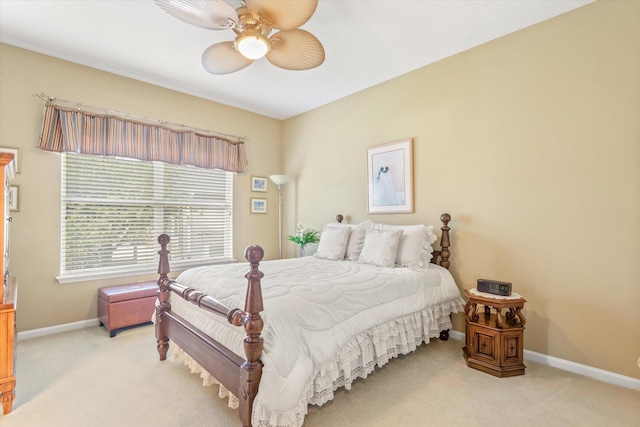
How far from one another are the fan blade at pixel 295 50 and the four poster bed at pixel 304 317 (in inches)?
62.4

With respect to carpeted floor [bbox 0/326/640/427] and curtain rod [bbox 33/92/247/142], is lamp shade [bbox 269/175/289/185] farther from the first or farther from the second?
carpeted floor [bbox 0/326/640/427]

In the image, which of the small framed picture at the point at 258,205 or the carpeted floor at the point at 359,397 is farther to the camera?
the small framed picture at the point at 258,205

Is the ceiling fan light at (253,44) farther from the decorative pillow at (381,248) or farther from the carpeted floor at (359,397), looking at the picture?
the carpeted floor at (359,397)

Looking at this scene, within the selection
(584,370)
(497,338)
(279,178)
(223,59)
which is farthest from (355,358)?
(279,178)

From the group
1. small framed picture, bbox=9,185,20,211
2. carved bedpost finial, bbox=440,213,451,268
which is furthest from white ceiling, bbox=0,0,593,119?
carved bedpost finial, bbox=440,213,451,268

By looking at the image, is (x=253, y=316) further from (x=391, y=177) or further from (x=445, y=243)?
(x=391, y=177)

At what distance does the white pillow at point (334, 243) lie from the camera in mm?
3395

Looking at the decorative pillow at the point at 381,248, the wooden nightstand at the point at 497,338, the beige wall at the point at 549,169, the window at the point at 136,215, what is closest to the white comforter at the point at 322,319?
the decorative pillow at the point at 381,248

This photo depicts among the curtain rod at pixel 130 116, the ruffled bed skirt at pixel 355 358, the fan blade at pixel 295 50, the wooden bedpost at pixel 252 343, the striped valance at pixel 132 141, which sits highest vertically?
the fan blade at pixel 295 50

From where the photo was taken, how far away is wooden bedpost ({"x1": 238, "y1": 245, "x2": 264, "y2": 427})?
153 cm

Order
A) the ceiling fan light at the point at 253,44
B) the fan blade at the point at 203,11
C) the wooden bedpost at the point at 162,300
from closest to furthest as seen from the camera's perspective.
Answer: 1. the fan blade at the point at 203,11
2. the ceiling fan light at the point at 253,44
3. the wooden bedpost at the point at 162,300

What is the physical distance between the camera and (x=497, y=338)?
2.34m

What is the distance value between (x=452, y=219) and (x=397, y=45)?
5.90ft

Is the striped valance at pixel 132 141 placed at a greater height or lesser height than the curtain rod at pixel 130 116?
lesser
